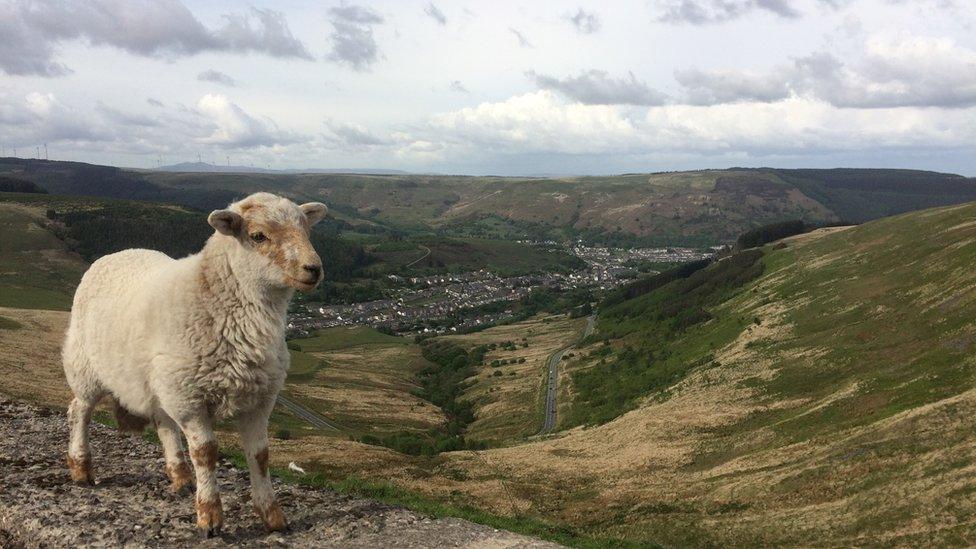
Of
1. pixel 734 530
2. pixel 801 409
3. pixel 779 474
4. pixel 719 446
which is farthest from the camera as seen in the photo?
pixel 801 409

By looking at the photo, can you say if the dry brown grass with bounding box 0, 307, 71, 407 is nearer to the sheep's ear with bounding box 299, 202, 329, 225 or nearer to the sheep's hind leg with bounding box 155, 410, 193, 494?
the sheep's hind leg with bounding box 155, 410, 193, 494

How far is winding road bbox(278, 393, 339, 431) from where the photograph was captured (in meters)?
92.2

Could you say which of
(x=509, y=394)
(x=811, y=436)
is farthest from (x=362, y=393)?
(x=811, y=436)

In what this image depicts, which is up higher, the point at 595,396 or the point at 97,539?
the point at 97,539

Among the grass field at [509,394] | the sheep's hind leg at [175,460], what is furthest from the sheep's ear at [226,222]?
the grass field at [509,394]

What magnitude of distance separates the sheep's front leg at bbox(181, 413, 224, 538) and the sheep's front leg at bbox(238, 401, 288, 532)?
0.61 meters

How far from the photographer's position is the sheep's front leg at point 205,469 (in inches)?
464

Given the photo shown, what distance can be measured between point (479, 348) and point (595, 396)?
7609cm

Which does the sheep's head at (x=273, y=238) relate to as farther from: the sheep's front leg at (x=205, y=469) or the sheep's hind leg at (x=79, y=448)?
the sheep's hind leg at (x=79, y=448)

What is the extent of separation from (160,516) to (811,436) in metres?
55.1

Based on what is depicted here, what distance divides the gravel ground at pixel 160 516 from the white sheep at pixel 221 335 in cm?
78

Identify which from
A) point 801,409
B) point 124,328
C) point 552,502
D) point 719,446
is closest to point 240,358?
point 124,328

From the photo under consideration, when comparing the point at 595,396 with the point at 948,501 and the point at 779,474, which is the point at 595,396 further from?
the point at 948,501

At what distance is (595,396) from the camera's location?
406 feet
